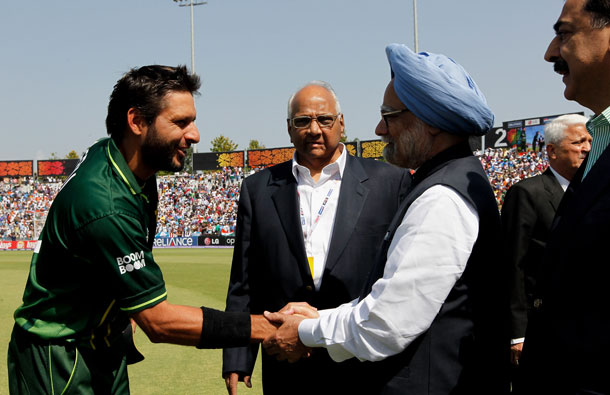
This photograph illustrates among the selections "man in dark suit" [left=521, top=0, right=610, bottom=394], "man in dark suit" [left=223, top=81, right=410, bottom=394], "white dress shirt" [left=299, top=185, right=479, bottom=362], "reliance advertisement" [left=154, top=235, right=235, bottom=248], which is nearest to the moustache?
"man in dark suit" [left=521, top=0, right=610, bottom=394]

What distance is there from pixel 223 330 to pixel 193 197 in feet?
158

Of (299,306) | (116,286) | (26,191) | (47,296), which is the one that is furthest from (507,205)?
(26,191)

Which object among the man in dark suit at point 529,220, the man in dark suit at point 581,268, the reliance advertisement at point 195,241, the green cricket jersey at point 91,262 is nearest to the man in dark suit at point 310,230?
the green cricket jersey at point 91,262

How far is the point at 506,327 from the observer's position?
2.36 meters

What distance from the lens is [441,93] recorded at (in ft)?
7.61

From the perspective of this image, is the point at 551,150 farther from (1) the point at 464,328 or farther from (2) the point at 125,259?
(2) the point at 125,259

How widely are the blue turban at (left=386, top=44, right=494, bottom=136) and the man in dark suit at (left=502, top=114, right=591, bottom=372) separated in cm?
232

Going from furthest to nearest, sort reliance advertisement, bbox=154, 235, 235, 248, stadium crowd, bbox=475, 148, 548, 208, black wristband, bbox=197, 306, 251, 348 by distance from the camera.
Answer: stadium crowd, bbox=475, 148, 548, 208, reliance advertisement, bbox=154, 235, 235, 248, black wristband, bbox=197, 306, 251, 348

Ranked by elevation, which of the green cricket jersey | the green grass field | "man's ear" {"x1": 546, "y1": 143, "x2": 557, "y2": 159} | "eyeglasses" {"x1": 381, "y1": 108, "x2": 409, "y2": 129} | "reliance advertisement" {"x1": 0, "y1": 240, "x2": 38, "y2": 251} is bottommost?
"reliance advertisement" {"x1": 0, "y1": 240, "x2": 38, "y2": 251}

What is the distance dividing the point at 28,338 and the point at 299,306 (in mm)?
1474

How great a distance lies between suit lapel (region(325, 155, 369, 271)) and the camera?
3.56 metres

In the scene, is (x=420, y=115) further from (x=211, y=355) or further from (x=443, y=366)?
(x=211, y=355)

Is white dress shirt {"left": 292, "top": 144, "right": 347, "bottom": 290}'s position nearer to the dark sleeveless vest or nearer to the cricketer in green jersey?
the cricketer in green jersey

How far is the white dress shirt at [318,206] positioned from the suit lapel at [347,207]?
55mm
